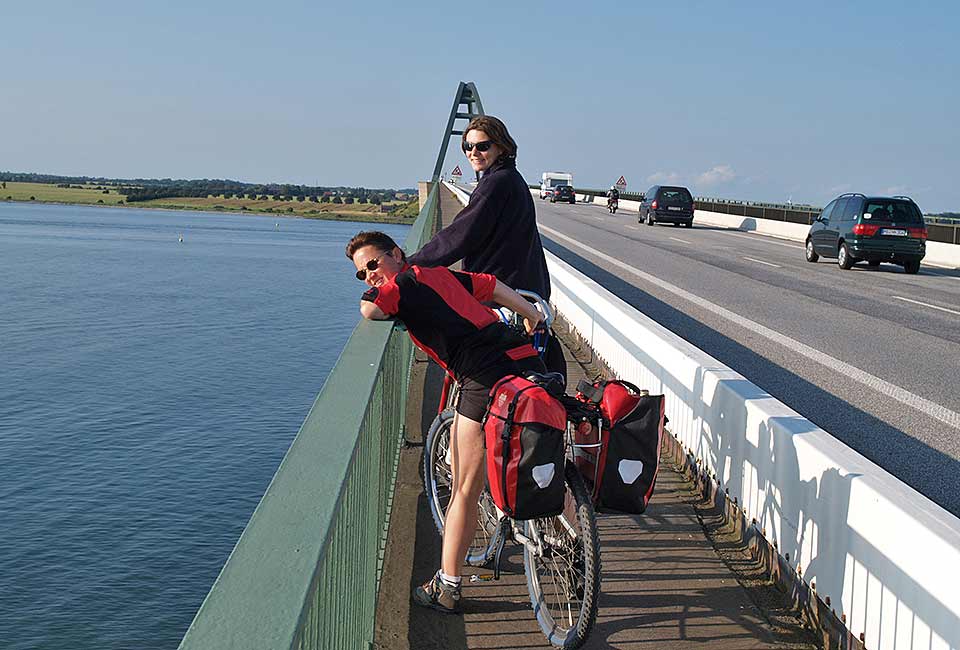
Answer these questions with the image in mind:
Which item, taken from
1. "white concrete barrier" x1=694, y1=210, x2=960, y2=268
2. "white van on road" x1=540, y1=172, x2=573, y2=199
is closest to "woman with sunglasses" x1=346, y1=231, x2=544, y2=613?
"white concrete barrier" x1=694, y1=210, x2=960, y2=268

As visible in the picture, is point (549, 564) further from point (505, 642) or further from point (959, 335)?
point (959, 335)

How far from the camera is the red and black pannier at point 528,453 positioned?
3.62m

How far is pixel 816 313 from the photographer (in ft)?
48.7

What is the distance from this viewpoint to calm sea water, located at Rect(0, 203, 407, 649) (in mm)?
16047

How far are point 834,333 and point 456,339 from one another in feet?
31.7

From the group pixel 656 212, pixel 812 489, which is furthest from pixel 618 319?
pixel 656 212

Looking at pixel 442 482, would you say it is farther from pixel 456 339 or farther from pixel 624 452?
pixel 624 452

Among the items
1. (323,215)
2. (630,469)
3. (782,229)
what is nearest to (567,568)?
(630,469)

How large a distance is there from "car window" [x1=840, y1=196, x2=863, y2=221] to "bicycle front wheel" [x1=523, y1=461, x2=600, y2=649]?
20.4 metres

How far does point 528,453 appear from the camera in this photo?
11.9 feet

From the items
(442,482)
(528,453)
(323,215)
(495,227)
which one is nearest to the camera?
(528,453)

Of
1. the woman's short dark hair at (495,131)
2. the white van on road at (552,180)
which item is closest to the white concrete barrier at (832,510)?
the woman's short dark hair at (495,131)

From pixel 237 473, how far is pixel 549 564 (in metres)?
17.0

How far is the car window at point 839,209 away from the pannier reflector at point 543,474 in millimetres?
21621
